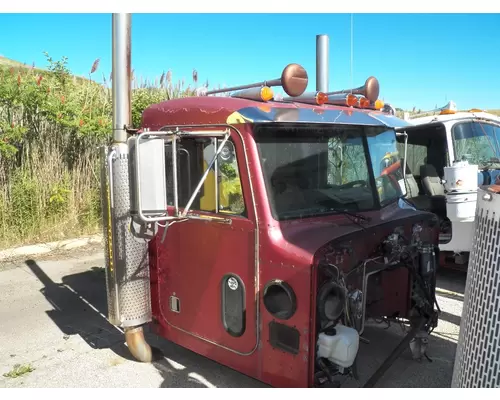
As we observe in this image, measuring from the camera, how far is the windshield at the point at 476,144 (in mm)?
6223

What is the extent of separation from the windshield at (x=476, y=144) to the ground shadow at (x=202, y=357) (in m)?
2.51

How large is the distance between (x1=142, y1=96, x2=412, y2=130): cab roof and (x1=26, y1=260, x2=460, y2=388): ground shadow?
6.17 ft

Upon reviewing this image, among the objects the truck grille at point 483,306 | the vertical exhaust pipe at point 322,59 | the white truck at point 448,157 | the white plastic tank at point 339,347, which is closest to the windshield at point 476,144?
the white truck at point 448,157

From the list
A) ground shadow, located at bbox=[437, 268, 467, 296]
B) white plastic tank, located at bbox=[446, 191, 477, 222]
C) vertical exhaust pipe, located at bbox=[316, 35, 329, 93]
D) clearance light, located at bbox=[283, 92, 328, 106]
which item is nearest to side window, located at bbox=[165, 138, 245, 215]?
clearance light, located at bbox=[283, 92, 328, 106]

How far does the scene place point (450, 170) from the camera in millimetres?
4598

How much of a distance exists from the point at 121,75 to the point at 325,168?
166 cm

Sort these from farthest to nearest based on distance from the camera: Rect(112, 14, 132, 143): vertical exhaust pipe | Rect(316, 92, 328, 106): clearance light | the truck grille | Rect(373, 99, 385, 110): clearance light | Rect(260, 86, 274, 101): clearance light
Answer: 1. Rect(373, 99, 385, 110): clearance light
2. Rect(112, 14, 132, 143): vertical exhaust pipe
3. Rect(316, 92, 328, 106): clearance light
4. Rect(260, 86, 274, 101): clearance light
5. the truck grille

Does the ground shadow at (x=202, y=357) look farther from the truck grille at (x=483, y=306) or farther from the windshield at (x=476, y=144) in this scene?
the windshield at (x=476, y=144)

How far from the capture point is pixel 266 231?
279cm

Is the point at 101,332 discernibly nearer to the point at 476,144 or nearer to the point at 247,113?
the point at 247,113

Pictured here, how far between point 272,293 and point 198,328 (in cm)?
81

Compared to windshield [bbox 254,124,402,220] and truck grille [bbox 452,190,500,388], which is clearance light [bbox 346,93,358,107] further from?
truck grille [bbox 452,190,500,388]

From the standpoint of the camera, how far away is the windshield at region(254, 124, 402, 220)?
9.56 feet

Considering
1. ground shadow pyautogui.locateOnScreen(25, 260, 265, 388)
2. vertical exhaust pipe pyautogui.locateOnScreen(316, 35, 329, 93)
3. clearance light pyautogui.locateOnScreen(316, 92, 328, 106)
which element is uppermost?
vertical exhaust pipe pyautogui.locateOnScreen(316, 35, 329, 93)
